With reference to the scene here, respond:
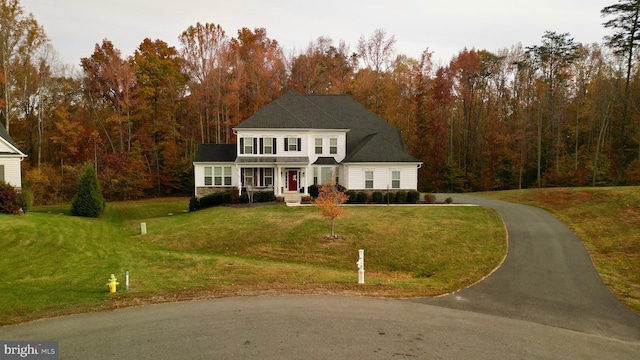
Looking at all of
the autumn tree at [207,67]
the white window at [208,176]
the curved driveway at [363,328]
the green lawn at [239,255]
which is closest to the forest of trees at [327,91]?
the autumn tree at [207,67]

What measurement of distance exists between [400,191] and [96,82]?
39.8 m

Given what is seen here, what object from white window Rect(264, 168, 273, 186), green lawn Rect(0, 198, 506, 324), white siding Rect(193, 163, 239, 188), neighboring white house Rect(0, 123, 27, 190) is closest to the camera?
green lawn Rect(0, 198, 506, 324)

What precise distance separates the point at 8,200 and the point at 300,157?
1976cm

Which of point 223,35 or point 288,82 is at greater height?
point 223,35

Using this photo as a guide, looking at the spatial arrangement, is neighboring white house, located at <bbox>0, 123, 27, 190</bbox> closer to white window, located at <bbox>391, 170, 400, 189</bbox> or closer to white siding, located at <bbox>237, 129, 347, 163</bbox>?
Answer: white siding, located at <bbox>237, 129, 347, 163</bbox>

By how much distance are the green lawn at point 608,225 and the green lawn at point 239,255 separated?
3917 millimetres

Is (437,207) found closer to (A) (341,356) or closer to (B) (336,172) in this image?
(B) (336,172)

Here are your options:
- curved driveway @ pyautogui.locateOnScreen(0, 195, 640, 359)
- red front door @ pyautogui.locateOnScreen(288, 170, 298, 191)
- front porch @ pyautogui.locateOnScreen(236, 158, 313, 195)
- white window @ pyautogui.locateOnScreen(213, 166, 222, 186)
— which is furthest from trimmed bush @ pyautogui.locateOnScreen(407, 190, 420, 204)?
white window @ pyautogui.locateOnScreen(213, 166, 222, 186)

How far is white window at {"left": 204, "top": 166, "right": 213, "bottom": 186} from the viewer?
105 feet

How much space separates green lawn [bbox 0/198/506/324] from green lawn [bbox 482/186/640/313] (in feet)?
12.9

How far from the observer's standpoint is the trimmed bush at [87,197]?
26656 mm

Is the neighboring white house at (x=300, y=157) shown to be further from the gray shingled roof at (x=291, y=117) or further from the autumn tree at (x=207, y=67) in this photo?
the autumn tree at (x=207, y=67)

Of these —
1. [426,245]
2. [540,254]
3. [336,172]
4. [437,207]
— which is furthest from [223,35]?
[540,254]

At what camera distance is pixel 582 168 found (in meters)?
38.7
